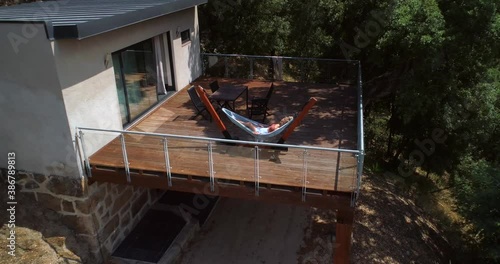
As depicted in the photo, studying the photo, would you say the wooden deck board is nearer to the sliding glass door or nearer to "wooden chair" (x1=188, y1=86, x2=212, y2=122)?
"wooden chair" (x1=188, y1=86, x2=212, y2=122)

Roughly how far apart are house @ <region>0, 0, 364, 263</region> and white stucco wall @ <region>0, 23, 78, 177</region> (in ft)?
0.07

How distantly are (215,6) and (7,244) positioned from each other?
11656 millimetres

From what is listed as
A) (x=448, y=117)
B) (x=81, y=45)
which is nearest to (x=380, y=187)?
(x=448, y=117)

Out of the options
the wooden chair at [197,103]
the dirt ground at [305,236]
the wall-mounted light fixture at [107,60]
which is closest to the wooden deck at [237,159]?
the wooden chair at [197,103]

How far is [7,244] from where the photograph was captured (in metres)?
7.99

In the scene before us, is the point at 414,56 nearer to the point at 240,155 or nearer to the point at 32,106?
the point at 240,155

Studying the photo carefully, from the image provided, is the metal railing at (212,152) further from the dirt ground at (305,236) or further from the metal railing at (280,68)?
the metal railing at (280,68)

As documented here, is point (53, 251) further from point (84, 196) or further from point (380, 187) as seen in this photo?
point (380, 187)

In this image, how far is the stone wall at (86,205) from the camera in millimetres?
8250

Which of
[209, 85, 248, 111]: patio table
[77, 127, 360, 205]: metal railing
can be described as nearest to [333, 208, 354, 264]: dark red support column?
[77, 127, 360, 205]: metal railing

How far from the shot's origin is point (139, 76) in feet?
33.1

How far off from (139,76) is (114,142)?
2.18m

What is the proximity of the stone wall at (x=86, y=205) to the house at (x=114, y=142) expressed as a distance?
0.02 meters

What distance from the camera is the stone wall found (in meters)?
8.25
